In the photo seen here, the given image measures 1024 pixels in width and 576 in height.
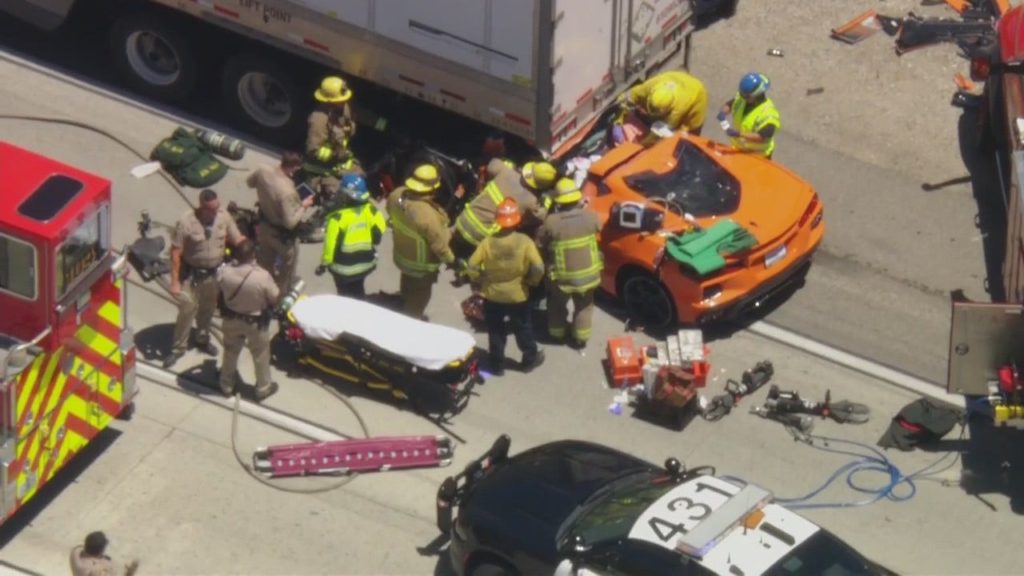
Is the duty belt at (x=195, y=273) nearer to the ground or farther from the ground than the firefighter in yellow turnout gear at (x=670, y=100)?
nearer to the ground

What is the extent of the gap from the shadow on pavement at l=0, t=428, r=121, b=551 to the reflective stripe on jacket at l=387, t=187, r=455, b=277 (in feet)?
9.06

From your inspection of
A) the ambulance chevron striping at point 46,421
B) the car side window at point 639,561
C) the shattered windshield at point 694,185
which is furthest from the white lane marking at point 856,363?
the ambulance chevron striping at point 46,421

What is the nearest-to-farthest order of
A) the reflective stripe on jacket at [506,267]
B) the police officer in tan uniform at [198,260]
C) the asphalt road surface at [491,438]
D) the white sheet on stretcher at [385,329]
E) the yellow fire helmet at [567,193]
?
the asphalt road surface at [491,438] < the white sheet on stretcher at [385,329] < the police officer in tan uniform at [198,260] < the reflective stripe on jacket at [506,267] < the yellow fire helmet at [567,193]

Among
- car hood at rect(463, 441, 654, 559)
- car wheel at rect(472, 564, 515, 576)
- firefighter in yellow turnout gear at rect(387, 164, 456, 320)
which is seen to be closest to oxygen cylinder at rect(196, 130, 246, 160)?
firefighter in yellow turnout gear at rect(387, 164, 456, 320)

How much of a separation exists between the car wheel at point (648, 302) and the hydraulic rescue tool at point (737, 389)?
0.87m

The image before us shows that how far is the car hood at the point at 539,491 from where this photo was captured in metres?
12.5

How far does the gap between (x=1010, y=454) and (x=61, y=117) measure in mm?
9462

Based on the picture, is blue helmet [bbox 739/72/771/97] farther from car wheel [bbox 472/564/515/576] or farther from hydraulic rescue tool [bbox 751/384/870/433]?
car wheel [bbox 472/564/515/576]

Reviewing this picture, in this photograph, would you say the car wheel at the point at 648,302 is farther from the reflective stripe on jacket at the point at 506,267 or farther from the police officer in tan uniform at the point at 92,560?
the police officer in tan uniform at the point at 92,560

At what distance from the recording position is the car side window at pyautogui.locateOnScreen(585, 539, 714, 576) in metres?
11.8

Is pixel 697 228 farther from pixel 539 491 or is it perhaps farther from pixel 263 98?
pixel 263 98

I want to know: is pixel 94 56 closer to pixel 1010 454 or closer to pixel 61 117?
pixel 61 117

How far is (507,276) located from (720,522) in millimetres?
3989

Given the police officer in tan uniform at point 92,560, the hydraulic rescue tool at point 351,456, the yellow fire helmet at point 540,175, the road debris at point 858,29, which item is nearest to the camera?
the police officer in tan uniform at point 92,560
